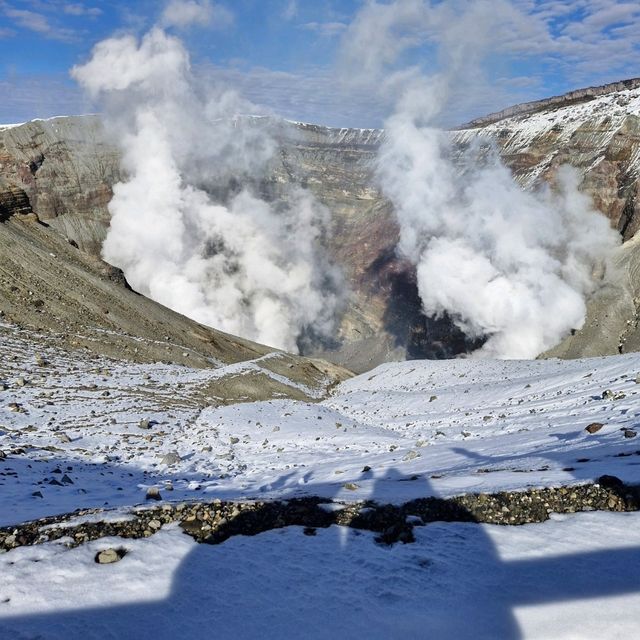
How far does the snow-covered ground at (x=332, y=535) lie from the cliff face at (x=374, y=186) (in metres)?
36.4

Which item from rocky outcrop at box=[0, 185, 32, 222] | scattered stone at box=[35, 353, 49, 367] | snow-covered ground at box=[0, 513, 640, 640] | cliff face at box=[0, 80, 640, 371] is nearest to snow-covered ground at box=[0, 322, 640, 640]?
snow-covered ground at box=[0, 513, 640, 640]

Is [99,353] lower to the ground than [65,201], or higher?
lower

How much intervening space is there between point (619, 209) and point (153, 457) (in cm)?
5720

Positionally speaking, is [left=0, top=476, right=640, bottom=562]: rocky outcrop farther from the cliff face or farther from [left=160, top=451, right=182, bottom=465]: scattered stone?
the cliff face

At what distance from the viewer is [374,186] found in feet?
295

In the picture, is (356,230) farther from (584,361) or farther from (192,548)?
(192,548)

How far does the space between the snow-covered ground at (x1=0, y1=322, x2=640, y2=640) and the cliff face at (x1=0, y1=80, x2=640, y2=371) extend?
3635 centimetres

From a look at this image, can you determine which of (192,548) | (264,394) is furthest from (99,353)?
(192,548)

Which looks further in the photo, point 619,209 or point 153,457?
point 619,209

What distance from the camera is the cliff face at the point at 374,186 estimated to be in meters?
53.4

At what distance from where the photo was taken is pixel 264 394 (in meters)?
25.6

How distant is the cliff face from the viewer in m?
53.4

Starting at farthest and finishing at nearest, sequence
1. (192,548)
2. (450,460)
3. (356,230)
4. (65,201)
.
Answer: (356,230) → (65,201) → (450,460) → (192,548)

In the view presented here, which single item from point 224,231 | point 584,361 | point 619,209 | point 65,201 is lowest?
point 584,361
